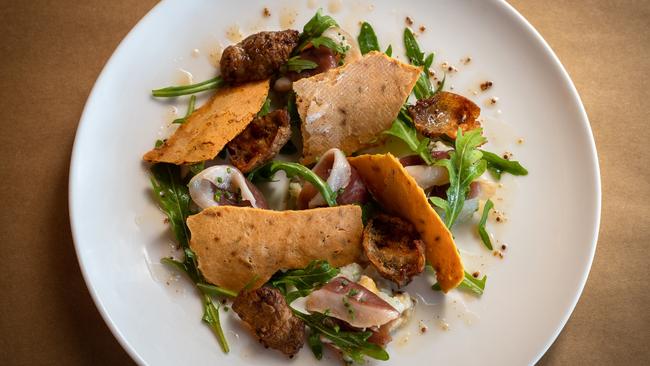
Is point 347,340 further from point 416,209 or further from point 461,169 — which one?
point 461,169

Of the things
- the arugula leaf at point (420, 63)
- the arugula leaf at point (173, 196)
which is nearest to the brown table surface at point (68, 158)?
the arugula leaf at point (173, 196)

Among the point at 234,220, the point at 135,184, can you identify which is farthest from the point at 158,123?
the point at 234,220

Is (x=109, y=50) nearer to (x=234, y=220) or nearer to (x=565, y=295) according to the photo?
(x=234, y=220)

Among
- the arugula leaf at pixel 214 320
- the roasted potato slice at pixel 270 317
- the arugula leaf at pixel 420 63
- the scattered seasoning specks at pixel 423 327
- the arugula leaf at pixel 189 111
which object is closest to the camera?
the roasted potato slice at pixel 270 317

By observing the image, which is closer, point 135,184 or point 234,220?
point 234,220

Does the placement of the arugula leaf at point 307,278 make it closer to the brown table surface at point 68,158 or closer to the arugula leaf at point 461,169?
the arugula leaf at point 461,169

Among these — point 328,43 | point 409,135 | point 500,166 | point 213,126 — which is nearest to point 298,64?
point 328,43
